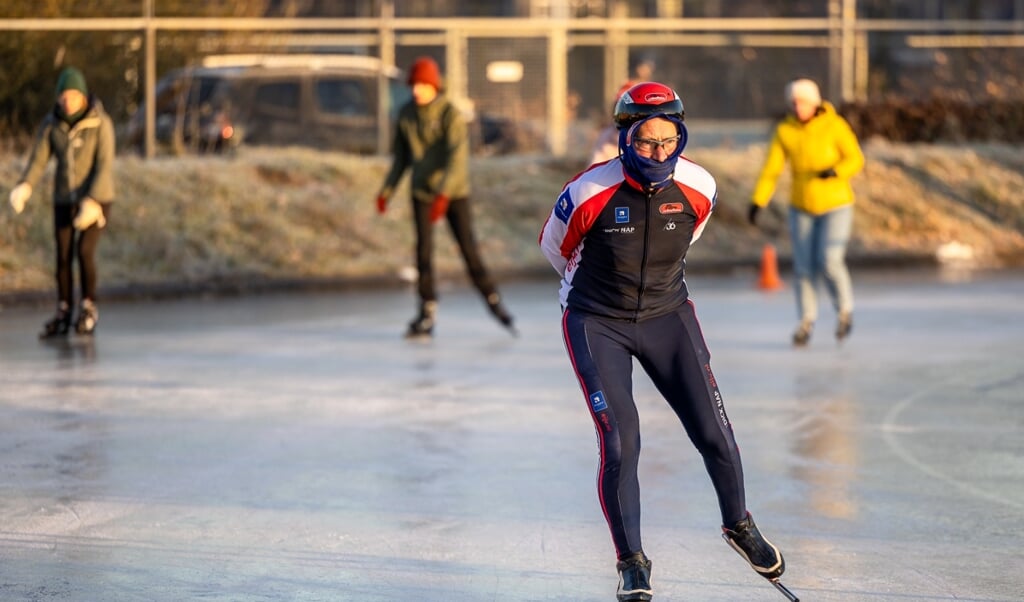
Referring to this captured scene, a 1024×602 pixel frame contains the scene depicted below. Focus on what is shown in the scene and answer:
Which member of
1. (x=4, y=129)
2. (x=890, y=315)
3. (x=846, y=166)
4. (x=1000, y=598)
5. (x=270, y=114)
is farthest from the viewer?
(x=270, y=114)

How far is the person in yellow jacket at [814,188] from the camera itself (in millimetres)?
12961

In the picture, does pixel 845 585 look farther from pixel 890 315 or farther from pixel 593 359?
pixel 890 315

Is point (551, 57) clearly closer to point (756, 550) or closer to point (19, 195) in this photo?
point (19, 195)

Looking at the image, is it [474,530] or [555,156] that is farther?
[555,156]

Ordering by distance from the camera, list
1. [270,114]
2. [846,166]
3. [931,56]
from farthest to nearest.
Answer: [931,56], [270,114], [846,166]

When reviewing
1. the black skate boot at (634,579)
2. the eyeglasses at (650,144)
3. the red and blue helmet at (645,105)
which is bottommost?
the black skate boot at (634,579)

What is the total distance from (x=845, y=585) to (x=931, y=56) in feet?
80.0

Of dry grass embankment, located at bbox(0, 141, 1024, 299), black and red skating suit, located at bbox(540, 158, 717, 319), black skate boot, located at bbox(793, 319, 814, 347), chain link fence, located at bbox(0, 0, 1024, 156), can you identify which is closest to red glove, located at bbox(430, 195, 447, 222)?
black skate boot, located at bbox(793, 319, 814, 347)

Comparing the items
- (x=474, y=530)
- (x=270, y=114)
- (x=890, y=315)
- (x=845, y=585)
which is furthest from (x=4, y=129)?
(x=845, y=585)

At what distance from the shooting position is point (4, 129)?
68.4 feet

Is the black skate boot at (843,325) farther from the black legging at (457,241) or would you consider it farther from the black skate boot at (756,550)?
the black skate boot at (756,550)

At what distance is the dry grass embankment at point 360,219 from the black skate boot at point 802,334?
6.34 metres

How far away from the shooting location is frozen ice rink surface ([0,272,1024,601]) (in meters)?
6.61

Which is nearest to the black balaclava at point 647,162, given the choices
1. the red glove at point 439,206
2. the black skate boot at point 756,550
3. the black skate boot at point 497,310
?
the black skate boot at point 756,550
